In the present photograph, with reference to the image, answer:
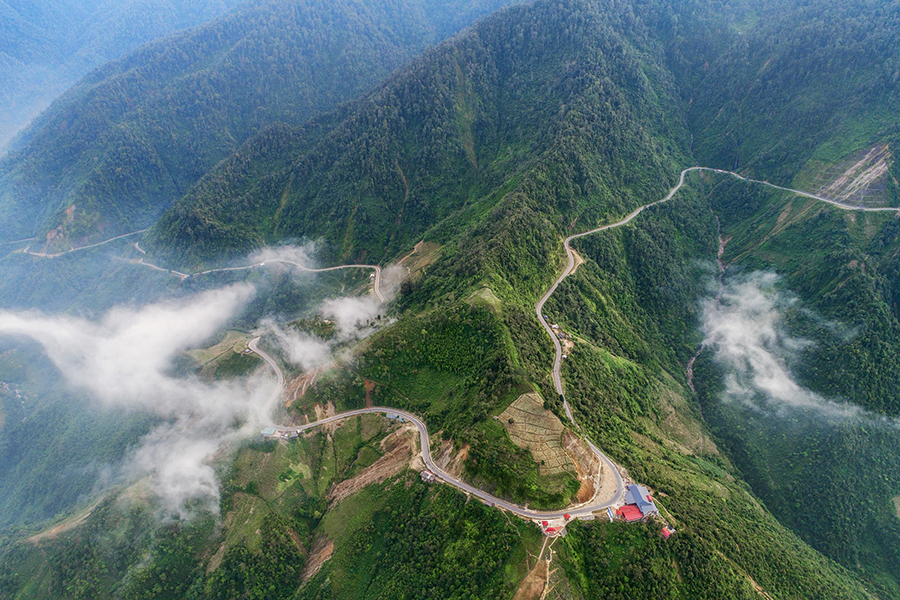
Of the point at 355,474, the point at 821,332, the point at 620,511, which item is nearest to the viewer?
the point at 620,511

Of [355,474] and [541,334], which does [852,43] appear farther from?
[355,474]

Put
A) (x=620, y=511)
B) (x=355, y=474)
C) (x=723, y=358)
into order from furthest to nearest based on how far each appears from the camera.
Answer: (x=723, y=358), (x=355, y=474), (x=620, y=511)

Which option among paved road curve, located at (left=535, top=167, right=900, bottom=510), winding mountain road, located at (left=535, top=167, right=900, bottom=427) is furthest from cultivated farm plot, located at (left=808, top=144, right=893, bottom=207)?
paved road curve, located at (left=535, top=167, right=900, bottom=510)

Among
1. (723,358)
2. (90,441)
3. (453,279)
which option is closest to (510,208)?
(453,279)

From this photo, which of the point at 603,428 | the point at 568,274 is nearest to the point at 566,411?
the point at 603,428

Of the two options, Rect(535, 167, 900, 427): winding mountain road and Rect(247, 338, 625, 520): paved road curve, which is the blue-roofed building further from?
Rect(535, 167, 900, 427): winding mountain road

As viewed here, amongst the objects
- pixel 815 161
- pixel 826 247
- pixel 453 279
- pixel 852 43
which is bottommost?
pixel 826 247

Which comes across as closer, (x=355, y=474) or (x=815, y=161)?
(x=355, y=474)
